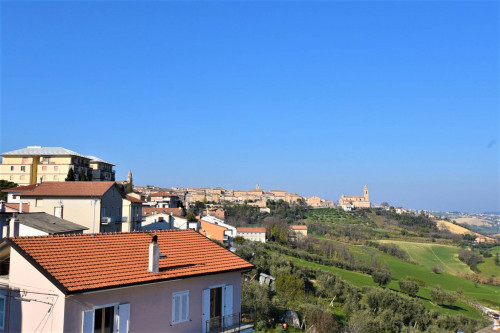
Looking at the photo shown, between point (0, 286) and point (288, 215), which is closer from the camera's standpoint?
point (0, 286)

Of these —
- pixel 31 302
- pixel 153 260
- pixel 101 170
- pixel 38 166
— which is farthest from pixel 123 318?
pixel 101 170

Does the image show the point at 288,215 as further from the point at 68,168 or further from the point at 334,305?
the point at 334,305

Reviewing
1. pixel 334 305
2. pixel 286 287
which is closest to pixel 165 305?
pixel 286 287

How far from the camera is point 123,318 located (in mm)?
11289

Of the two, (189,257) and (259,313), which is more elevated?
(189,257)

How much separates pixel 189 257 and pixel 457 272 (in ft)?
286

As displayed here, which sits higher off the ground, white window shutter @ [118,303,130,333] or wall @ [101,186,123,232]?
wall @ [101,186,123,232]

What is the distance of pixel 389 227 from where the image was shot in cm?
14125

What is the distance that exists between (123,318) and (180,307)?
6.46ft

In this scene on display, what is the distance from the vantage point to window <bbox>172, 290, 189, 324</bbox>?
12.6 meters

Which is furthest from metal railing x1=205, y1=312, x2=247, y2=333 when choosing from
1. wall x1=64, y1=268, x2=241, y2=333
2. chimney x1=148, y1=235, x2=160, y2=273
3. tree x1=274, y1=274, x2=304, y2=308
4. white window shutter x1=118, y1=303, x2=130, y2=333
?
tree x1=274, y1=274, x2=304, y2=308

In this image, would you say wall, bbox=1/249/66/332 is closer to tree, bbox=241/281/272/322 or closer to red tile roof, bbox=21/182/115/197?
tree, bbox=241/281/272/322

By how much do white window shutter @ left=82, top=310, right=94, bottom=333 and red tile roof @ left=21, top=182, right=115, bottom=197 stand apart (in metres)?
25.3

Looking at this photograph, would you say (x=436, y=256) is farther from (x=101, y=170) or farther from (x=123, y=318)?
(x=123, y=318)
